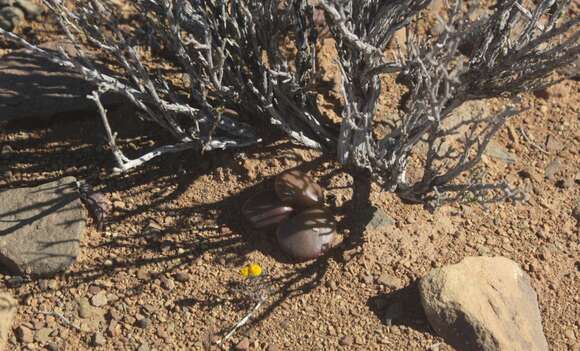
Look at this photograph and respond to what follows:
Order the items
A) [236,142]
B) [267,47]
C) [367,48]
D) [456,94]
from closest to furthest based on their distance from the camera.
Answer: [367,48] < [456,94] < [267,47] < [236,142]

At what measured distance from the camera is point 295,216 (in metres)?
3.35

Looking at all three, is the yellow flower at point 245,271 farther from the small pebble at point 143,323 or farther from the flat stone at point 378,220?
the flat stone at point 378,220

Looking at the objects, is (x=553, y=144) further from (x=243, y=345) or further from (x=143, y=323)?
(x=143, y=323)

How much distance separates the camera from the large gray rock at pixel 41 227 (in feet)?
10.9

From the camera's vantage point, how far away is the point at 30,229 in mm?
3375

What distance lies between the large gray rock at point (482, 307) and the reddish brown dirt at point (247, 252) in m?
0.10

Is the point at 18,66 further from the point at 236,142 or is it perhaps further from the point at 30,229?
the point at 236,142

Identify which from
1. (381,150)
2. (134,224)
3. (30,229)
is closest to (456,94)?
(381,150)

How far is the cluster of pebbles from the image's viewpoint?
130 inches

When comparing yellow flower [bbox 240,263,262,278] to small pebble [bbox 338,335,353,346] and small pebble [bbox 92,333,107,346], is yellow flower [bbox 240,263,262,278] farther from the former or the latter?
small pebble [bbox 92,333,107,346]

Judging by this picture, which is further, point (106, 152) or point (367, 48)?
point (106, 152)

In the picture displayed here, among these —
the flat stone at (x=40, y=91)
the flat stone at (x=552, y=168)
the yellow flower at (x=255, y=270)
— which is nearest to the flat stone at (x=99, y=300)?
the yellow flower at (x=255, y=270)

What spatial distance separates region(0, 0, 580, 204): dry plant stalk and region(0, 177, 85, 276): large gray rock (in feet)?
1.65

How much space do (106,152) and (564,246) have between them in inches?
87.9
